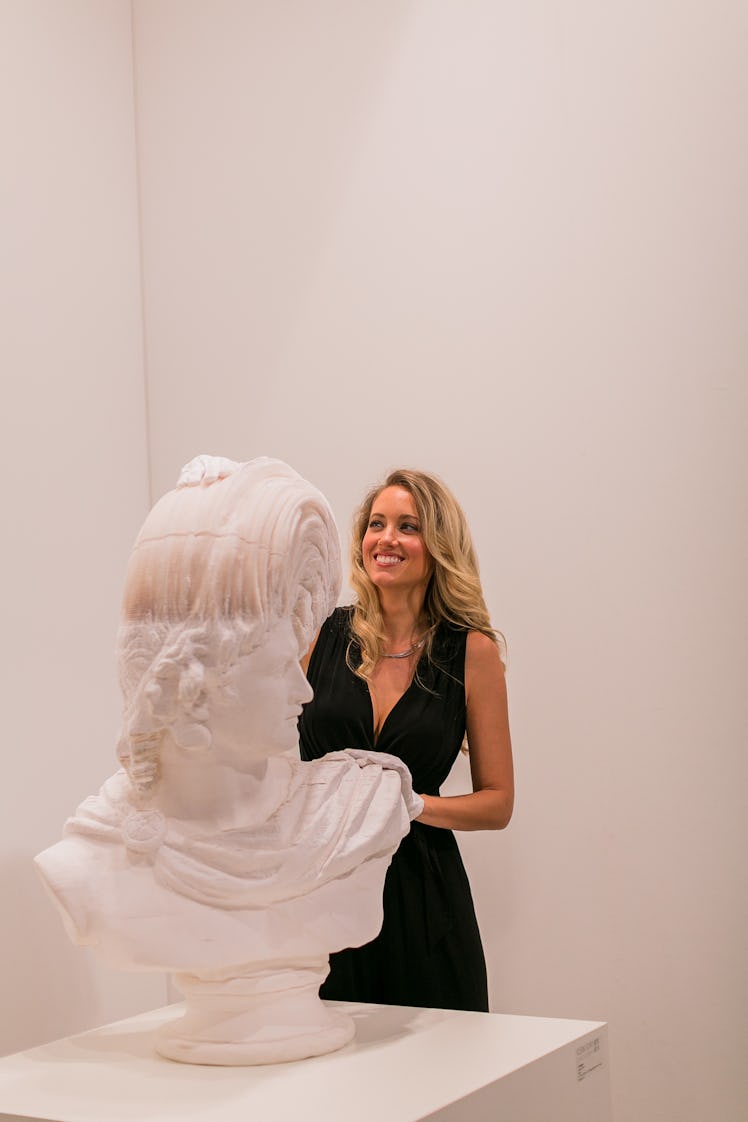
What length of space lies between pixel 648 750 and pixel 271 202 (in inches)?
82.3

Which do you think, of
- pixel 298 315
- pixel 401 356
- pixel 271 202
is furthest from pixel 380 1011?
pixel 271 202

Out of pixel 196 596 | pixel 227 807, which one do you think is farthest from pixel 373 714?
pixel 196 596

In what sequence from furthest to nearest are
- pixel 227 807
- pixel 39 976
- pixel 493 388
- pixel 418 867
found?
pixel 493 388, pixel 39 976, pixel 418 867, pixel 227 807

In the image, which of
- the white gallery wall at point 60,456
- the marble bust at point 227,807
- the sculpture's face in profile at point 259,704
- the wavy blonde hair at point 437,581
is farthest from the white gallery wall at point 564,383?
the sculpture's face in profile at point 259,704

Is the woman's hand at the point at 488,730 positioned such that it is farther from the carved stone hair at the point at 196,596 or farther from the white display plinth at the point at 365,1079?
the carved stone hair at the point at 196,596

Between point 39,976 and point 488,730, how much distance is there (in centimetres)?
146

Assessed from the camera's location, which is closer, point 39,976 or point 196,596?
point 196,596

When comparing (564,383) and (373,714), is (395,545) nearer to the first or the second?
(373,714)

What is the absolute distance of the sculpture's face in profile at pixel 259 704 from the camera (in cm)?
207

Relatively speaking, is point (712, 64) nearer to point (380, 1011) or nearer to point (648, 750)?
point (648, 750)

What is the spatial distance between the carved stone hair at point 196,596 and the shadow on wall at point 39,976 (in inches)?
56.3

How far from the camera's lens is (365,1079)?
2.00 meters

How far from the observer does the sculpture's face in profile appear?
207 cm

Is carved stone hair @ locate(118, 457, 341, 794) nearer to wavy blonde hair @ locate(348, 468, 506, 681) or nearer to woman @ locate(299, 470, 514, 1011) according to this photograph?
woman @ locate(299, 470, 514, 1011)
